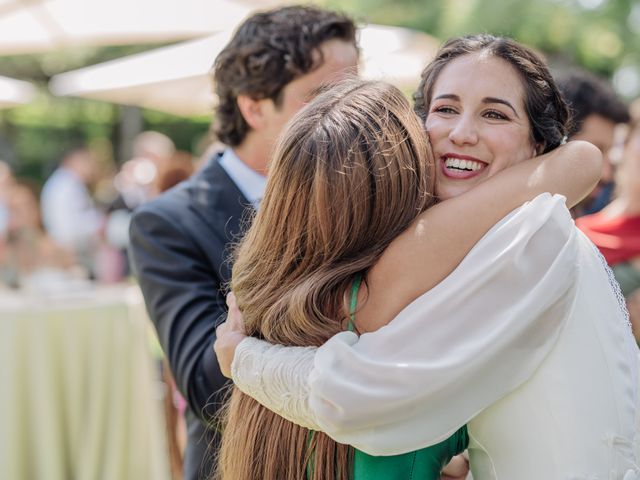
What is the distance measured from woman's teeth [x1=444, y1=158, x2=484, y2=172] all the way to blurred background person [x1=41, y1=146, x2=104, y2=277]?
9279 mm

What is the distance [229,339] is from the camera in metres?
1.80

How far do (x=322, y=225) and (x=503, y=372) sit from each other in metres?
0.45

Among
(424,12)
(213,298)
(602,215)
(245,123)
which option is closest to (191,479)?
(213,298)

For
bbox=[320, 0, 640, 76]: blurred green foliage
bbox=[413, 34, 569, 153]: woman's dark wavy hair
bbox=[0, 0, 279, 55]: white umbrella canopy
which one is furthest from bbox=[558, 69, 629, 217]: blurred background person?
bbox=[320, 0, 640, 76]: blurred green foliage

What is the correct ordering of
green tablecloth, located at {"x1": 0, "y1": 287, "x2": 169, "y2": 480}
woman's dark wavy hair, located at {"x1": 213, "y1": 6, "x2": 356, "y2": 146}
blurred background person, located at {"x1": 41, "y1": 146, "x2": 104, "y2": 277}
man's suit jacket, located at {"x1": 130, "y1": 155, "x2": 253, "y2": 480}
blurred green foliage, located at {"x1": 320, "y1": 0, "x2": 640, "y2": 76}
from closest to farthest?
1. man's suit jacket, located at {"x1": 130, "y1": 155, "x2": 253, "y2": 480}
2. woman's dark wavy hair, located at {"x1": 213, "y1": 6, "x2": 356, "y2": 146}
3. green tablecloth, located at {"x1": 0, "y1": 287, "x2": 169, "y2": 480}
4. blurred background person, located at {"x1": 41, "y1": 146, "x2": 104, "y2": 277}
5. blurred green foliage, located at {"x1": 320, "y1": 0, "x2": 640, "y2": 76}

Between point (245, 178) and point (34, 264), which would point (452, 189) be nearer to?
point (245, 178)

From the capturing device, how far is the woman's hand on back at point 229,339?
5.85 ft

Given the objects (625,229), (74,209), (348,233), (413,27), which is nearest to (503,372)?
(348,233)

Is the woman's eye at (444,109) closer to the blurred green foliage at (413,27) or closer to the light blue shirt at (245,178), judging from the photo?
the light blue shirt at (245,178)

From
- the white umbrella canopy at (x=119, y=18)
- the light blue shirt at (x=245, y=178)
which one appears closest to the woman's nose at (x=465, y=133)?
the light blue shirt at (x=245, y=178)

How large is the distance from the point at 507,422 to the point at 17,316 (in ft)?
13.4

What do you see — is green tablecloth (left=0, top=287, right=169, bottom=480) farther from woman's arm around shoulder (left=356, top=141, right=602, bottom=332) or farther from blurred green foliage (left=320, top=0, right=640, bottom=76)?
blurred green foliage (left=320, top=0, right=640, bottom=76)

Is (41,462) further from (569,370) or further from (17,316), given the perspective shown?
(569,370)

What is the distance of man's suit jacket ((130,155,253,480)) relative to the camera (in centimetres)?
215
